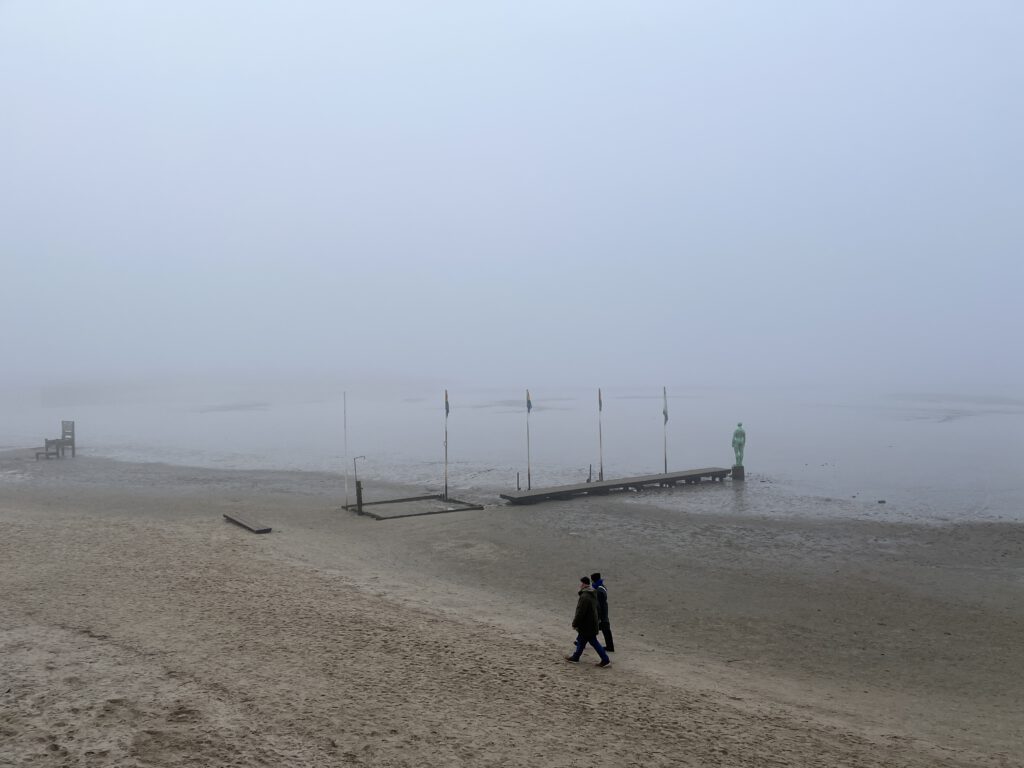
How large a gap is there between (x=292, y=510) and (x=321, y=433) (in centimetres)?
3340

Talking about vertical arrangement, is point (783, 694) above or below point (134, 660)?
below

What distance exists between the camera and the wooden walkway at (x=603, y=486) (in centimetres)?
2512

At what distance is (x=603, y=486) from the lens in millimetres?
27328

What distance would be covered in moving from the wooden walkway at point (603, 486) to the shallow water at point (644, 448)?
873 mm

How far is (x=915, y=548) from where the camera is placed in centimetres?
1905

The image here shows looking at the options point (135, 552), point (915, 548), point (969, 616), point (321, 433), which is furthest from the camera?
point (321, 433)

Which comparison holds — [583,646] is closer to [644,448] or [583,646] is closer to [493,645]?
[493,645]

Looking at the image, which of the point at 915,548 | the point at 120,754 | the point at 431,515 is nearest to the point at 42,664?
the point at 120,754

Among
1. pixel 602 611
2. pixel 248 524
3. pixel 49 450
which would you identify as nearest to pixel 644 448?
pixel 248 524

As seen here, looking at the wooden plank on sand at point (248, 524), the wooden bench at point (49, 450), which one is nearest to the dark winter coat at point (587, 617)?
the wooden plank on sand at point (248, 524)

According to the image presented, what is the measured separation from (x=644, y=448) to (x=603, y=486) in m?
19.2

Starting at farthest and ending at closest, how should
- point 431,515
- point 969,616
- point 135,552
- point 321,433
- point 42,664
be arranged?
point 321,433, point 431,515, point 135,552, point 969,616, point 42,664

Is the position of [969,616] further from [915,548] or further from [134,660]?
[134,660]

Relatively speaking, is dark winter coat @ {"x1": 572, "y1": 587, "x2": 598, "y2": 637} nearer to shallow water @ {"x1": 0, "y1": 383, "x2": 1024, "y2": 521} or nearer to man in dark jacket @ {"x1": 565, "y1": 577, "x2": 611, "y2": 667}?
man in dark jacket @ {"x1": 565, "y1": 577, "x2": 611, "y2": 667}
